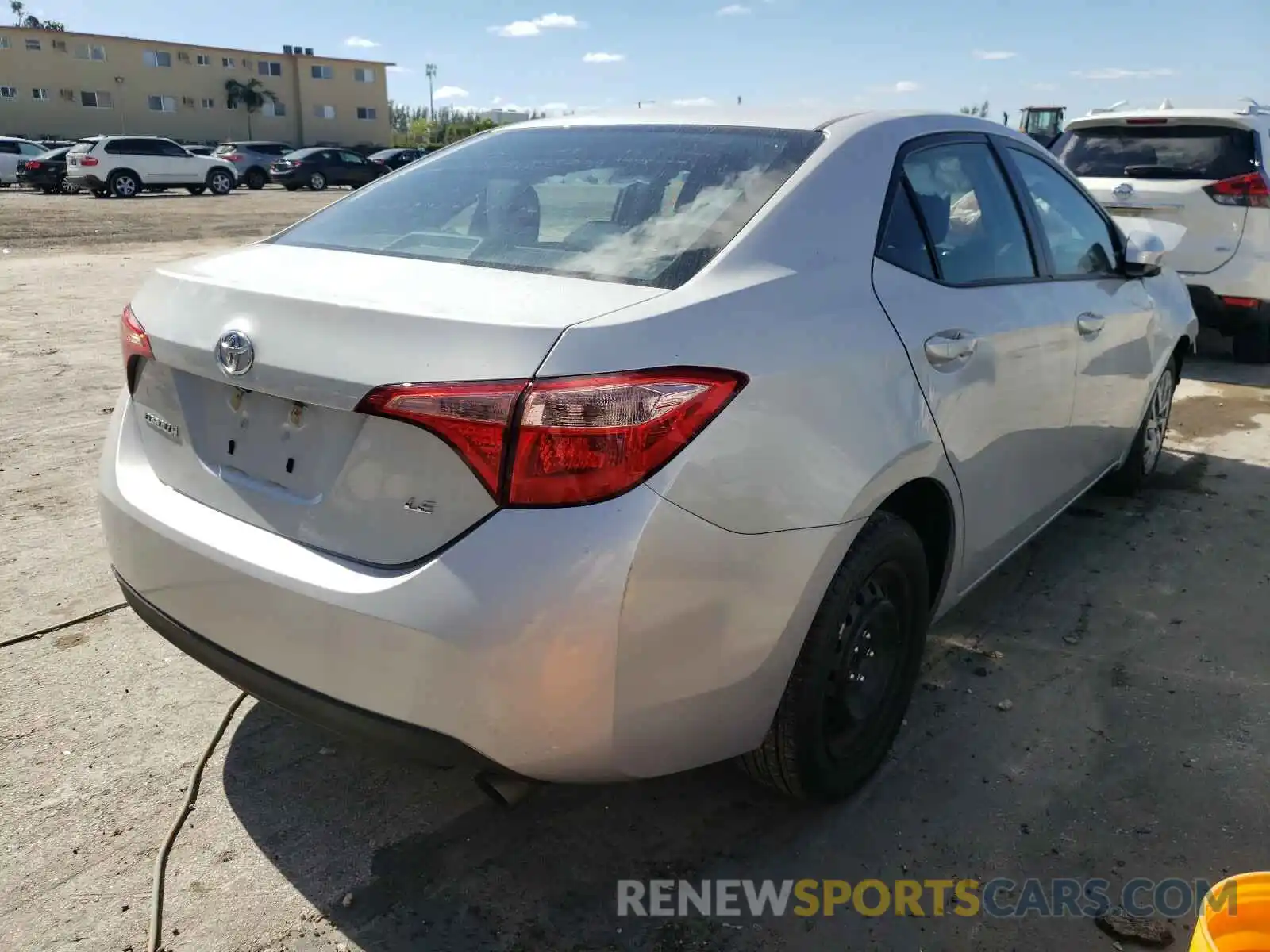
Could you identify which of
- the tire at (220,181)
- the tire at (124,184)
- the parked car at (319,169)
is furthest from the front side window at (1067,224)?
the parked car at (319,169)

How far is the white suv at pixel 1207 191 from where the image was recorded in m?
7.27

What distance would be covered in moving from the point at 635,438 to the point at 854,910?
4.13 ft

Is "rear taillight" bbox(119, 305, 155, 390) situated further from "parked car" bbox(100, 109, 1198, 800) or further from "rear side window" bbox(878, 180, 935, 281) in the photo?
"rear side window" bbox(878, 180, 935, 281)

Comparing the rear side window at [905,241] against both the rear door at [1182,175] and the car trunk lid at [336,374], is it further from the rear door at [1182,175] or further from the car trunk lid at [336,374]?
the rear door at [1182,175]

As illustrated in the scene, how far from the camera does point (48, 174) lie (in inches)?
1102

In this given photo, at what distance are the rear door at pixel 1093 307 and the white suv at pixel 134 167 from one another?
28.8 meters

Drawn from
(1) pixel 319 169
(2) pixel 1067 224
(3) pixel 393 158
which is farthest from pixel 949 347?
(3) pixel 393 158

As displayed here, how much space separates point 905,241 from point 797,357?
0.72m

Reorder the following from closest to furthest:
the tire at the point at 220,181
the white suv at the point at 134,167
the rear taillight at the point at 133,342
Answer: the rear taillight at the point at 133,342
the white suv at the point at 134,167
the tire at the point at 220,181

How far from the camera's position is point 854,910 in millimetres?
2252

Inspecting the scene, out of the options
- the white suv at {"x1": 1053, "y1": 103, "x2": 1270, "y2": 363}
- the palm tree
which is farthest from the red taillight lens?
the palm tree

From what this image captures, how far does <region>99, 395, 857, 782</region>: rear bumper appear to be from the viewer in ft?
5.78

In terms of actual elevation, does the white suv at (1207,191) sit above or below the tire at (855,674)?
above

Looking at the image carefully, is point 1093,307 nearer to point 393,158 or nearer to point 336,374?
point 336,374
